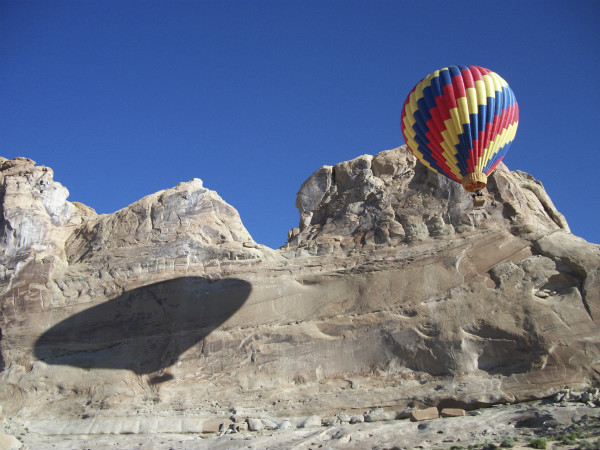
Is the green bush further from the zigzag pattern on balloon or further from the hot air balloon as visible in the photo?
the zigzag pattern on balloon

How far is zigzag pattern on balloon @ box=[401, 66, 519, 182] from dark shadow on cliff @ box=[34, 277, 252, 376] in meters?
7.02

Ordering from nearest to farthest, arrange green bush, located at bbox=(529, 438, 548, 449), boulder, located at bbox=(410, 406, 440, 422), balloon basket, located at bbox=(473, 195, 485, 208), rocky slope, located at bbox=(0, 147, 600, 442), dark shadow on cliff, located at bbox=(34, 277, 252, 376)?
1. green bush, located at bbox=(529, 438, 548, 449)
2. boulder, located at bbox=(410, 406, 440, 422)
3. rocky slope, located at bbox=(0, 147, 600, 442)
4. balloon basket, located at bbox=(473, 195, 485, 208)
5. dark shadow on cliff, located at bbox=(34, 277, 252, 376)

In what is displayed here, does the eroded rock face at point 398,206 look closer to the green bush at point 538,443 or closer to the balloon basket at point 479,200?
the balloon basket at point 479,200

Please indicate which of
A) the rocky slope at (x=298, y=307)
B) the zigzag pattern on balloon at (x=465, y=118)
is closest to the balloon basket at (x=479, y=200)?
the zigzag pattern on balloon at (x=465, y=118)

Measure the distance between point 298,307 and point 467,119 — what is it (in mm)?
7110

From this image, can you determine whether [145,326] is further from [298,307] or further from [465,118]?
[465,118]

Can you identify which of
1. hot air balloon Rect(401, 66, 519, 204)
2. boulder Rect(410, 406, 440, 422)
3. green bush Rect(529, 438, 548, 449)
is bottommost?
green bush Rect(529, 438, 548, 449)

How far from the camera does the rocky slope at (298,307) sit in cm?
1750

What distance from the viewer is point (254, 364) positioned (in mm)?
19188

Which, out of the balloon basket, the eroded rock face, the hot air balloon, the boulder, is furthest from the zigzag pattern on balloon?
the boulder

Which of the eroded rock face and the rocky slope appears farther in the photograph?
the eroded rock face

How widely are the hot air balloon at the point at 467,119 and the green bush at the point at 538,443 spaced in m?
6.82

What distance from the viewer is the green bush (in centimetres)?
1321

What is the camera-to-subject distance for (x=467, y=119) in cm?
1753
